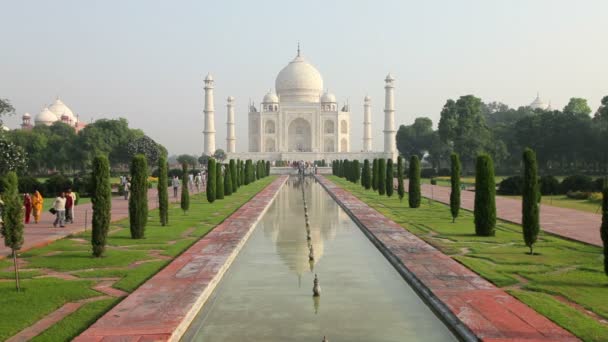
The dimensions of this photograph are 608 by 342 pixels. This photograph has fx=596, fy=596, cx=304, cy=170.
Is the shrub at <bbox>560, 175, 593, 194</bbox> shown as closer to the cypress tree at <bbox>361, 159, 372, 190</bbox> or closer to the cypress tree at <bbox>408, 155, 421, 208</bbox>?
the cypress tree at <bbox>408, 155, 421, 208</bbox>

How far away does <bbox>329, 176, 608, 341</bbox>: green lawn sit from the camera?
575 centimetres

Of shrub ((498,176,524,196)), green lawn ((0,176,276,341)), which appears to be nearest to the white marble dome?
shrub ((498,176,524,196))

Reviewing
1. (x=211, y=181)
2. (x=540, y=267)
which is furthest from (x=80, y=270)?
(x=211, y=181)

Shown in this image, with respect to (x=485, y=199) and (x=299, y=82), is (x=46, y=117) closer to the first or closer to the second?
(x=299, y=82)

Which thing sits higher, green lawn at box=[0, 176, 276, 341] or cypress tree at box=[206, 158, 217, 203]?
cypress tree at box=[206, 158, 217, 203]

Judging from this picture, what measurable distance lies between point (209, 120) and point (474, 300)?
54556 mm

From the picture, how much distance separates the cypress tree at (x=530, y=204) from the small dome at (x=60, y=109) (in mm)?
69155

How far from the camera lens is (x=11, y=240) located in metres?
7.04

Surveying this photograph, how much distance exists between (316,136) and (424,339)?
60.0 meters

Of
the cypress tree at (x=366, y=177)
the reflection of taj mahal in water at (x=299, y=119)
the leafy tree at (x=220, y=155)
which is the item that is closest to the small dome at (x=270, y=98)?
the reflection of taj mahal in water at (x=299, y=119)

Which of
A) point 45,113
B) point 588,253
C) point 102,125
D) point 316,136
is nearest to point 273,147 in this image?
point 316,136

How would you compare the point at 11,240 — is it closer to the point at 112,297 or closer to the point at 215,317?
the point at 112,297

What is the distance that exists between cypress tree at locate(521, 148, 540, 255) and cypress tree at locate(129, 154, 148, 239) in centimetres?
656

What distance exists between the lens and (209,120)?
5922cm
